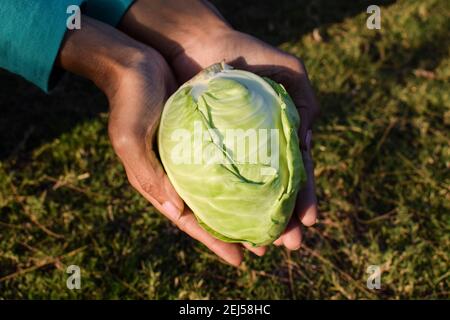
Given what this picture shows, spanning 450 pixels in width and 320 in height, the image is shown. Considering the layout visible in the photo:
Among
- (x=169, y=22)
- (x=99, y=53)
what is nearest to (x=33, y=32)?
(x=99, y=53)

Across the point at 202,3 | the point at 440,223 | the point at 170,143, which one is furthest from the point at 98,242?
the point at 440,223

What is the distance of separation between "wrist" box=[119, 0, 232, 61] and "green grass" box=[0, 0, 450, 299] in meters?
1.00

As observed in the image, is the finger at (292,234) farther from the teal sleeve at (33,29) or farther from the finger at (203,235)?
the teal sleeve at (33,29)

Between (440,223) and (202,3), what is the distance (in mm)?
2454

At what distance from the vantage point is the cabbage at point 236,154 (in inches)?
115

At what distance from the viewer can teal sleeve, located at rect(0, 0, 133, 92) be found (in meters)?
3.56

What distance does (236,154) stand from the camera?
2912 millimetres

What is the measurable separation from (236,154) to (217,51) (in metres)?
1.18

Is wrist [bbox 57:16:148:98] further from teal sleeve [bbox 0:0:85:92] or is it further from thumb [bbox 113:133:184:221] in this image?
thumb [bbox 113:133:184:221]

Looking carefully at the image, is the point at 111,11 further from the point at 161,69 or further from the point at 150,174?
the point at 150,174

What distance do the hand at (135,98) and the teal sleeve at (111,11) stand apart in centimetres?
29

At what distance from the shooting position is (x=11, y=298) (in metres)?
3.77

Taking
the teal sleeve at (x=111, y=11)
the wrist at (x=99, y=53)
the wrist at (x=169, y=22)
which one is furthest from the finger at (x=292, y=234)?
the teal sleeve at (x=111, y=11)
